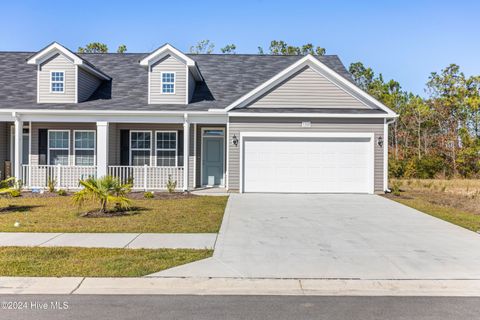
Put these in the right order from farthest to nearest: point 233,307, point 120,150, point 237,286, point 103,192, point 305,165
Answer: point 120,150 → point 305,165 → point 103,192 → point 237,286 → point 233,307

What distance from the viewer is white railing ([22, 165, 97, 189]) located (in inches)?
691

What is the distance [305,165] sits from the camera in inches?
680

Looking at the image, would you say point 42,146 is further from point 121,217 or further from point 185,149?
point 121,217

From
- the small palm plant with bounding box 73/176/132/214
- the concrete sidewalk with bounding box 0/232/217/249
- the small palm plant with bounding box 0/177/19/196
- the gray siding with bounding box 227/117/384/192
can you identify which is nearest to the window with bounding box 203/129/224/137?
the gray siding with bounding box 227/117/384/192

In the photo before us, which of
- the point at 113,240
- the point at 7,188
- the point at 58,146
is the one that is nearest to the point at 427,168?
the point at 58,146

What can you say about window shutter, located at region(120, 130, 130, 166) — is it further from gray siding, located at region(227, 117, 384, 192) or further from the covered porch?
gray siding, located at region(227, 117, 384, 192)

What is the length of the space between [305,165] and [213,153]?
4.18 metres

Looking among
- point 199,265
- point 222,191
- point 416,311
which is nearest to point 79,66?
point 222,191

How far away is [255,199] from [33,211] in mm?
7135

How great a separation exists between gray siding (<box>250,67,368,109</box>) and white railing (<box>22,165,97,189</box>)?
8.39 m

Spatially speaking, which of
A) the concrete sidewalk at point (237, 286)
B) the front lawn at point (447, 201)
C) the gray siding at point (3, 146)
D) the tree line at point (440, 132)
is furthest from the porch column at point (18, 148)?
the tree line at point (440, 132)

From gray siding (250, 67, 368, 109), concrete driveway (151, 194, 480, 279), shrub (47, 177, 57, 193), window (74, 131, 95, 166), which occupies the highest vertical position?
gray siding (250, 67, 368, 109)

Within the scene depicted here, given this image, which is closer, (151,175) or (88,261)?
(88,261)

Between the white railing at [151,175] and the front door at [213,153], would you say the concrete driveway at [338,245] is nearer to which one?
the white railing at [151,175]
